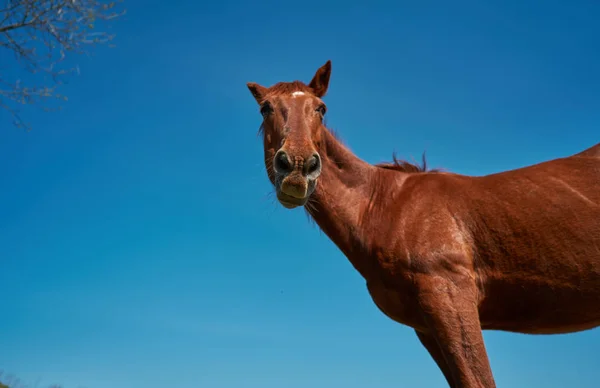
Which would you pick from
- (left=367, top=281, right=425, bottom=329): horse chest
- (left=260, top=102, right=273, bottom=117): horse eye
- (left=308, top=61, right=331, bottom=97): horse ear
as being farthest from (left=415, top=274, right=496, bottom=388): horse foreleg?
(left=308, top=61, right=331, bottom=97): horse ear

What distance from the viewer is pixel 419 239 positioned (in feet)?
19.2

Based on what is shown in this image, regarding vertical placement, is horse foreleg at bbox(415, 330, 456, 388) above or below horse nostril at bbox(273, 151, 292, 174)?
below

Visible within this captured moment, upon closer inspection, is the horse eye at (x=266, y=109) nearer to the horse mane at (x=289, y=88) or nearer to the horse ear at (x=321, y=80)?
the horse mane at (x=289, y=88)

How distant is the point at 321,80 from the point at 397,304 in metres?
3.83

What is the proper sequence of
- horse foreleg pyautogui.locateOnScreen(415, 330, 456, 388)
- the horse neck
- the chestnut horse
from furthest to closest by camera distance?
the horse neck < horse foreleg pyautogui.locateOnScreen(415, 330, 456, 388) < the chestnut horse

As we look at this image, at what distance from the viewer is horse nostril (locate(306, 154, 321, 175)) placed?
18.8 ft

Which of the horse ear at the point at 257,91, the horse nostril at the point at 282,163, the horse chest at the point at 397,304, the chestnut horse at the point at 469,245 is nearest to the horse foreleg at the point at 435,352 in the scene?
the chestnut horse at the point at 469,245

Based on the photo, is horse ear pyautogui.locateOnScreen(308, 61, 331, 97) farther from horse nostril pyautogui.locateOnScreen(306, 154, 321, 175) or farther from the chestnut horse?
horse nostril pyautogui.locateOnScreen(306, 154, 321, 175)

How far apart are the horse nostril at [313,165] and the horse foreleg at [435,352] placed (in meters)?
2.84

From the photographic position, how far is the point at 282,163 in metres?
5.77

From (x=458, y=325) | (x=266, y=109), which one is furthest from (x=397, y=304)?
(x=266, y=109)

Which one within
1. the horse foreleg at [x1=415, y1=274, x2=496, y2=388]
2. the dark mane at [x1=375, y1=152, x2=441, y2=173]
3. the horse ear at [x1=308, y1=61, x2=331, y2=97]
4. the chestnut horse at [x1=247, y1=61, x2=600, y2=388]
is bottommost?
the horse foreleg at [x1=415, y1=274, x2=496, y2=388]

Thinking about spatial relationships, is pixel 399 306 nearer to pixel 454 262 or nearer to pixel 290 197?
pixel 454 262

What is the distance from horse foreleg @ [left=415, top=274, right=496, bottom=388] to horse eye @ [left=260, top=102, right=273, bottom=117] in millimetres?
3259
